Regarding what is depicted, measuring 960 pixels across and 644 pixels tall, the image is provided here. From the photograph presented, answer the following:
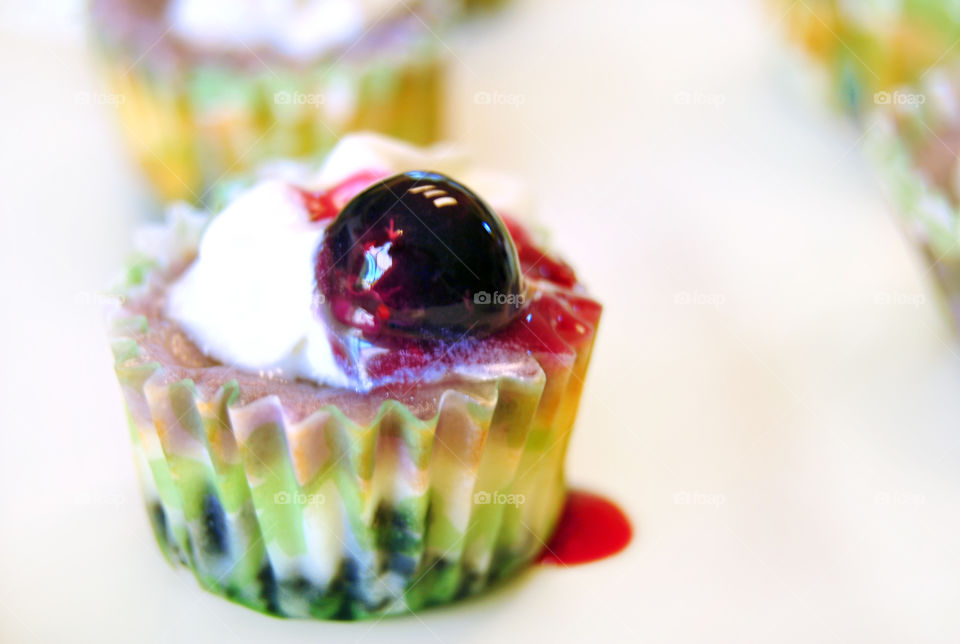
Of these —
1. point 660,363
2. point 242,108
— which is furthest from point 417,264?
point 242,108

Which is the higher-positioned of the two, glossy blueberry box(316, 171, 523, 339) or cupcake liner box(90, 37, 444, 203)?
cupcake liner box(90, 37, 444, 203)

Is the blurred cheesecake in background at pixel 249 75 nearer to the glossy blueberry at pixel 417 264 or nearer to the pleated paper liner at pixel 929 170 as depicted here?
the glossy blueberry at pixel 417 264

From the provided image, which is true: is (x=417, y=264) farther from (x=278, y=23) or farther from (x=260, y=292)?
(x=278, y=23)

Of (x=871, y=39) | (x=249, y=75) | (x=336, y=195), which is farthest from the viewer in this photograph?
(x=871, y=39)

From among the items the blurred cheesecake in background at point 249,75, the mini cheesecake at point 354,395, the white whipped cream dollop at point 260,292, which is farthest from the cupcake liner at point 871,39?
the white whipped cream dollop at point 260,292

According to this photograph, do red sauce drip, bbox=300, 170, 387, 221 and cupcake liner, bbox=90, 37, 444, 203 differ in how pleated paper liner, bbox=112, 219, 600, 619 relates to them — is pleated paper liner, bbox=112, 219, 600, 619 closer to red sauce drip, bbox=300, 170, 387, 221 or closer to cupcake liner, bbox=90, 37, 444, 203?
red sauce drip, bbox=300, 170, 387, 221

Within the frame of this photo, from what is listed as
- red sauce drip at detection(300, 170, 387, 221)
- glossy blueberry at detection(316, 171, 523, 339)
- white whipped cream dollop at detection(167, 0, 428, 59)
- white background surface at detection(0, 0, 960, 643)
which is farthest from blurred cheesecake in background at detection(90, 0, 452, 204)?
glossy blueberry at detection(316, 171, 523, 339)

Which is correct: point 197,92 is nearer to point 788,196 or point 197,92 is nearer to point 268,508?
point 268,508
